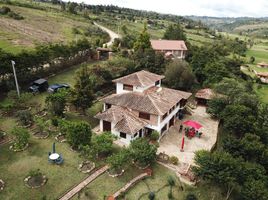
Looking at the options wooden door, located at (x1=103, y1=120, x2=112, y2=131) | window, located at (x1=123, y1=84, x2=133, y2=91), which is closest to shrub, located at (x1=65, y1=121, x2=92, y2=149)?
wooden door, located at (x1=103, y1=120, x2=112, y2=131)

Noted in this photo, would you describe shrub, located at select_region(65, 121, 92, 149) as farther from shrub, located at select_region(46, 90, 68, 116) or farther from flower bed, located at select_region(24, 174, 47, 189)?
shrub, located at select_region(46, 90, 68, 116)

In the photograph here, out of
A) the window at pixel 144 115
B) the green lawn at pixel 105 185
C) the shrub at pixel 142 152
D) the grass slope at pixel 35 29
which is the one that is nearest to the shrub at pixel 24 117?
the green lawn at pixel 105 185

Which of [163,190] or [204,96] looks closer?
[163,190]

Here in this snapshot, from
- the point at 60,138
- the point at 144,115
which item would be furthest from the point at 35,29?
the point at 144,115

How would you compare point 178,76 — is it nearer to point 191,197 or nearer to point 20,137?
point 191,197

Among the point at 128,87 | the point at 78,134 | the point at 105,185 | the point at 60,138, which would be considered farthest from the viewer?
the point at 128,87

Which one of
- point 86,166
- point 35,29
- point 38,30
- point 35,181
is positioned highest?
point 35,29

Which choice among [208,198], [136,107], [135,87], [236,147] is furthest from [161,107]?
[208,198]
